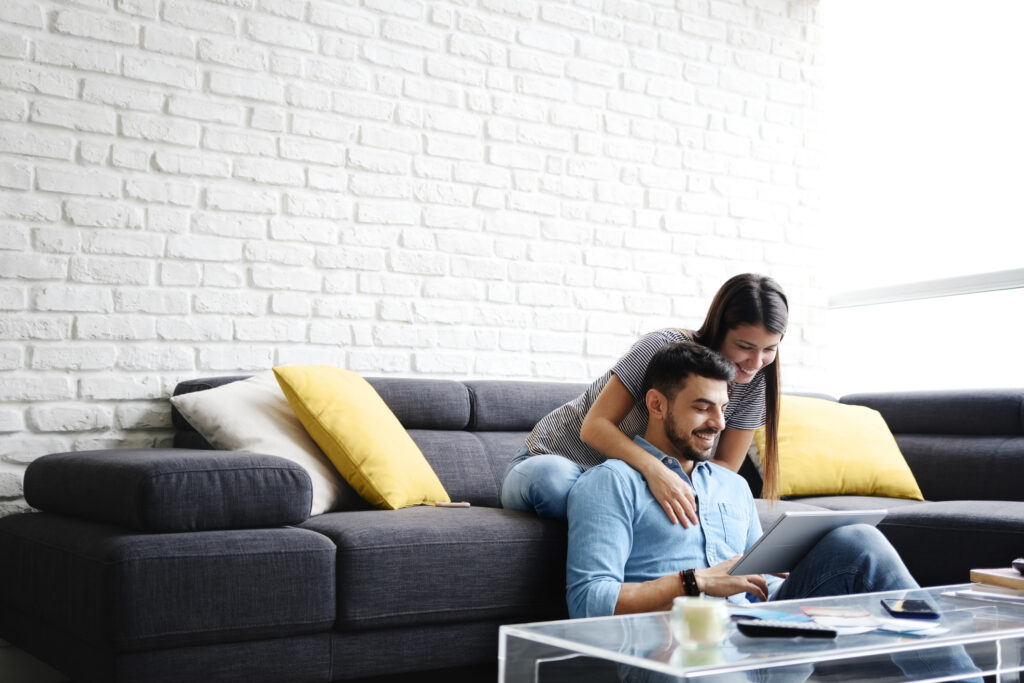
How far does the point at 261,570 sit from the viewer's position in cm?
194

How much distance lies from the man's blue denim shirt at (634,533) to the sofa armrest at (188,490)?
0.61 m

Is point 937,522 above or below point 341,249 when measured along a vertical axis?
below

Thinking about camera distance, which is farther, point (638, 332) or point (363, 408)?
point (638, 332)

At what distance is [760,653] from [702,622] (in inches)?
3.3

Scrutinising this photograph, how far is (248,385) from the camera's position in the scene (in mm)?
2725

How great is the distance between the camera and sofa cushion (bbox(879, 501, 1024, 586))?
2438mm

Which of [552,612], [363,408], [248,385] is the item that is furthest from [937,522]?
[248,385]

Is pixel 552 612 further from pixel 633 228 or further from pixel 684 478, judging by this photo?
pixel 633 228

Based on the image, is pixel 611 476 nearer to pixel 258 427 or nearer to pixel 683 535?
pixel 683 535

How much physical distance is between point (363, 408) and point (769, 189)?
2219 mm

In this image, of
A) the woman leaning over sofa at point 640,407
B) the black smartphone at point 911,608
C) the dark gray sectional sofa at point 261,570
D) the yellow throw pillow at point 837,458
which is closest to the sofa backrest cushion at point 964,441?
the yellow throw pillow at point 837,458

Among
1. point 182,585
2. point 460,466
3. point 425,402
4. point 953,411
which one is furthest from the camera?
point 953,411

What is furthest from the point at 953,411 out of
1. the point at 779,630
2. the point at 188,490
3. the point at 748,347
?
the point at 188,490

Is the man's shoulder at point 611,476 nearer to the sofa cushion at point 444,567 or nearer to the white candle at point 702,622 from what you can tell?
the sofa cushion at point 444,567
